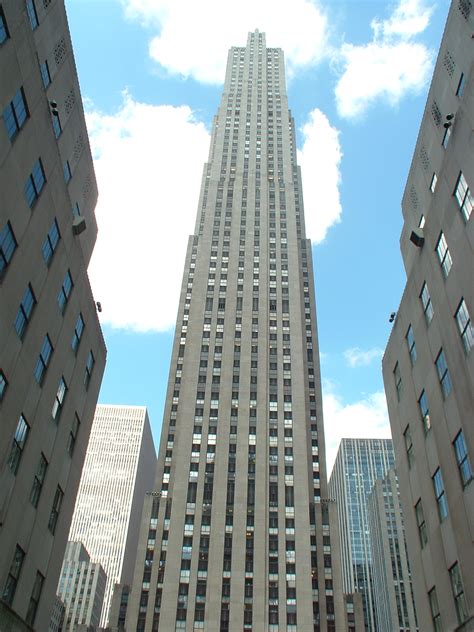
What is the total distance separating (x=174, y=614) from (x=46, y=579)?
1863 inches

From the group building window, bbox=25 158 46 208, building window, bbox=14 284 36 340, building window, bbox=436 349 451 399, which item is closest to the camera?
building window, bbox=14 284 36 340

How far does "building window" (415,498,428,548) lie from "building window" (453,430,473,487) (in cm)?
674

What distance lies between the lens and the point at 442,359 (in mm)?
32625

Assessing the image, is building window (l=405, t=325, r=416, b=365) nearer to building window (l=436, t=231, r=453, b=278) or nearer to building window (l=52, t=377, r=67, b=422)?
building window (l=436, t=231, r=453, b=278)

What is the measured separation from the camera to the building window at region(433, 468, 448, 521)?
31.1 metres

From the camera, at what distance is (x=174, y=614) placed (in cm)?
7419

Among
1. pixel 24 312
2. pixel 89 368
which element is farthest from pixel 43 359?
pixel 89 368

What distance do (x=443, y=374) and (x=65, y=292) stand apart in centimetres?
2281

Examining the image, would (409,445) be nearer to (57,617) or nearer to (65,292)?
(65,292)

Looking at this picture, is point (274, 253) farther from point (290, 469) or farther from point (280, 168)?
point (290, 469)

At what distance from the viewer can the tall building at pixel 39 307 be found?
27250mm

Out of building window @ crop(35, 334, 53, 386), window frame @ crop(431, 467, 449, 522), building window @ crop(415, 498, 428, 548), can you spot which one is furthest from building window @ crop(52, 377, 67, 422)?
building window @ crop(415, 498, 428, 548)

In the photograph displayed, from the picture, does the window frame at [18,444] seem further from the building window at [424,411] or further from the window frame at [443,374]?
the building window at [424,411]

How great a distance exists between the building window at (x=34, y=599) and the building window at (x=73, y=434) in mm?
7608
